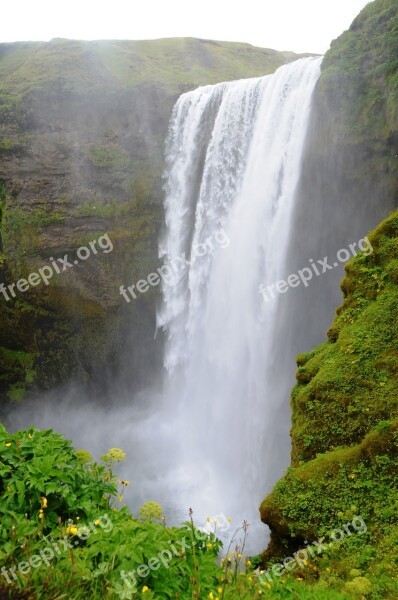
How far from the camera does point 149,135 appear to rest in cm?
2038

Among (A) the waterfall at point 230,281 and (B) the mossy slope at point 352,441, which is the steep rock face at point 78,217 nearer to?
(A) the waterfall at point 230,281

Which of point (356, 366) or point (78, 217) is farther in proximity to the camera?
point (78, 217)

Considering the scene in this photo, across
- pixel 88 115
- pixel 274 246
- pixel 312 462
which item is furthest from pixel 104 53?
pixel 312 462

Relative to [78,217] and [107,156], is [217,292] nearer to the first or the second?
[78,217]

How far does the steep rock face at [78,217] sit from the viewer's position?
18891mm

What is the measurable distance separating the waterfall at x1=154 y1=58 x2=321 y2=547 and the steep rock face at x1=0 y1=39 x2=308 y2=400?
1.85 meters

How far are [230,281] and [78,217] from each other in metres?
8.40

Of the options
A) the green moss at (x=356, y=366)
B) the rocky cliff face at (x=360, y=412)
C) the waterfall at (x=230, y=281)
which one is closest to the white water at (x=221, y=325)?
the waterfall at (x=230, y=281)

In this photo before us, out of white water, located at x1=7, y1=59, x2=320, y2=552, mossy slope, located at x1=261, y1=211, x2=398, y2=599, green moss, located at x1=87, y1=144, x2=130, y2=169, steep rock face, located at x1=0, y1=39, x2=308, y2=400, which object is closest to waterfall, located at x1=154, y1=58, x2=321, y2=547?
white water, located at x1=7, y1=59, x2=320, y2=552

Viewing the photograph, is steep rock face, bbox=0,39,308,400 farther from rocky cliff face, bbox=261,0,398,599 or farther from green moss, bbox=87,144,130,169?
rocky cliff face, bbox=261,0,398,599

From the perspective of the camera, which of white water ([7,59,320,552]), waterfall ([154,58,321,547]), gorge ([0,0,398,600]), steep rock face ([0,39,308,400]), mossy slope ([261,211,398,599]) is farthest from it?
steep rock face ([0,39,308,400])

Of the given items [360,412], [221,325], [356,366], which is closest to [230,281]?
[221,325]

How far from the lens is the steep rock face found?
1889 cm

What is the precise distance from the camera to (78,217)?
1909cm
